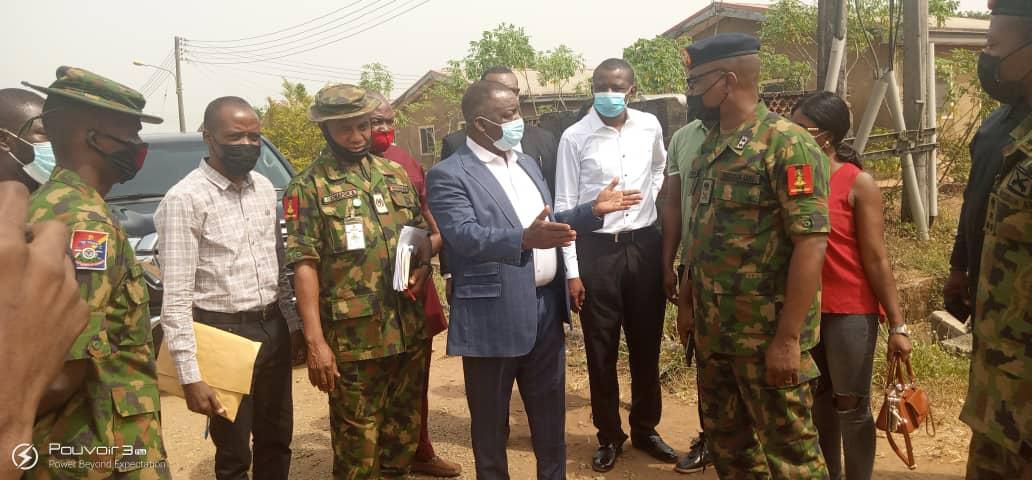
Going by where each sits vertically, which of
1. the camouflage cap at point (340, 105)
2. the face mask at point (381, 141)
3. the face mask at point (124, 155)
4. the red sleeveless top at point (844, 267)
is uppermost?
the camouflage cap at point (340, 105)

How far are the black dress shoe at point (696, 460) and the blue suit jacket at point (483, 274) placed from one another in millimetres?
1450

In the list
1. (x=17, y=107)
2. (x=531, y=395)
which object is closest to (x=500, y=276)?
(x=531, y=395)

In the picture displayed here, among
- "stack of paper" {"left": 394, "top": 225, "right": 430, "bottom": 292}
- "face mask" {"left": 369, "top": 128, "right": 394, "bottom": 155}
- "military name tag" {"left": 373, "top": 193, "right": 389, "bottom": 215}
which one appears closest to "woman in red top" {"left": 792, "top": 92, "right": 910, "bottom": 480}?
"stack of paper" {"left": 394, "top": 225, "right": 430, "bottom": 292}

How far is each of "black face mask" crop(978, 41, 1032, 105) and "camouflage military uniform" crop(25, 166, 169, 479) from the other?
263 cm

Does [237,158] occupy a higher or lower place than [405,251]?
higher

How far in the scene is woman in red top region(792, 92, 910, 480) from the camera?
Answer: 2.90 metres

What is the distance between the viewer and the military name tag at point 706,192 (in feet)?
9.04

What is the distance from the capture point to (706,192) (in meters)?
2.78

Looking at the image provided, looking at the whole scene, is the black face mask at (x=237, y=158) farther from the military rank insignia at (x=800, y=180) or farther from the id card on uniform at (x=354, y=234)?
the military rank insignia at (x=800, y=180)

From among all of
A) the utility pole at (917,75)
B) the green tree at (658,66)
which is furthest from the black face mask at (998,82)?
the green tree at (658,66)

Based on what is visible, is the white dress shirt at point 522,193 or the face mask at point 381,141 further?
the face mask at point 381,141

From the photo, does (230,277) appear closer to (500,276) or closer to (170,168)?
(500,276)

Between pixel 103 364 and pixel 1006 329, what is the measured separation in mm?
2480

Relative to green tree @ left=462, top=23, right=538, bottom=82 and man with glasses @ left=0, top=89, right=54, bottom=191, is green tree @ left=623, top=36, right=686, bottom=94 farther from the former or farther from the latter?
man with glasses @ left=0, top=89, right=54, bottom=191
